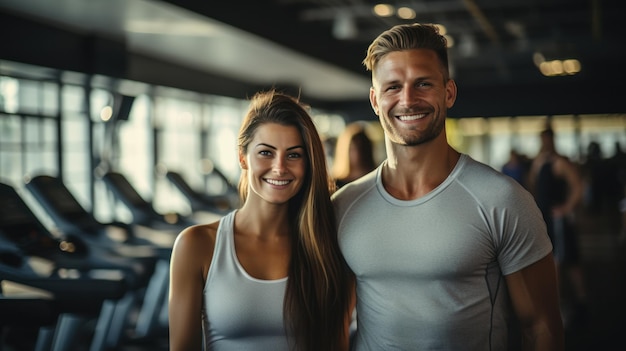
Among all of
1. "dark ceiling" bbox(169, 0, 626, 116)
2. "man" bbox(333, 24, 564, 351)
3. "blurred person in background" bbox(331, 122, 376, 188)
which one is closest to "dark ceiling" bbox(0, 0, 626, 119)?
"dark ceiling" bbox(169, 0, 626, 116)

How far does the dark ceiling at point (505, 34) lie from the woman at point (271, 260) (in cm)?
427

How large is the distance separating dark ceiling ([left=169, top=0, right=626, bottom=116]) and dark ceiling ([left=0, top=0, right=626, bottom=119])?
0.02m

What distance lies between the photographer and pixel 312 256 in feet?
6.32

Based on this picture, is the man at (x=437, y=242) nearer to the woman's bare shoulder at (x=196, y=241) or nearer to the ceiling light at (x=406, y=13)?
the woman's bare shoulder at (x=196, y=241)

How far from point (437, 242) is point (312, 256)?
39 cm

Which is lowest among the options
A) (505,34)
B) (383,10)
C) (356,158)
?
(356,158)

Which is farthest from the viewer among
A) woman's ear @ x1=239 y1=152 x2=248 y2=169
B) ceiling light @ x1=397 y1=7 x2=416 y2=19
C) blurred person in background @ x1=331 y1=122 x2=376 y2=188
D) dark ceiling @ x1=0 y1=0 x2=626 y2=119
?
ceiling light @ x1=397 y1=7 x2=416 y2=19

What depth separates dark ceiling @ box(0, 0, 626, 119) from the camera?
7504 millimetres

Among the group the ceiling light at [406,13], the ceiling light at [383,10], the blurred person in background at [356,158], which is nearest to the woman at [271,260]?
the blurred person in background at [356,158]

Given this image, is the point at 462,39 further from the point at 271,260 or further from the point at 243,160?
the point at 271,260

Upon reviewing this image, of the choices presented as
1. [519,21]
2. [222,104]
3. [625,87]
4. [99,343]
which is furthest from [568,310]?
[625,87]

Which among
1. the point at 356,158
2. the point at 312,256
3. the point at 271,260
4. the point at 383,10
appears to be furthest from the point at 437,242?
the point at 383,10

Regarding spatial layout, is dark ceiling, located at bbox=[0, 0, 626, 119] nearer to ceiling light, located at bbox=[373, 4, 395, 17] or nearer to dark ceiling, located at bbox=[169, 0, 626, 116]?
dark ceiling, located at bbox=[169, 0, 626, 116]

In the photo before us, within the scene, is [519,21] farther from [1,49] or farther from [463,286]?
[463,286]
